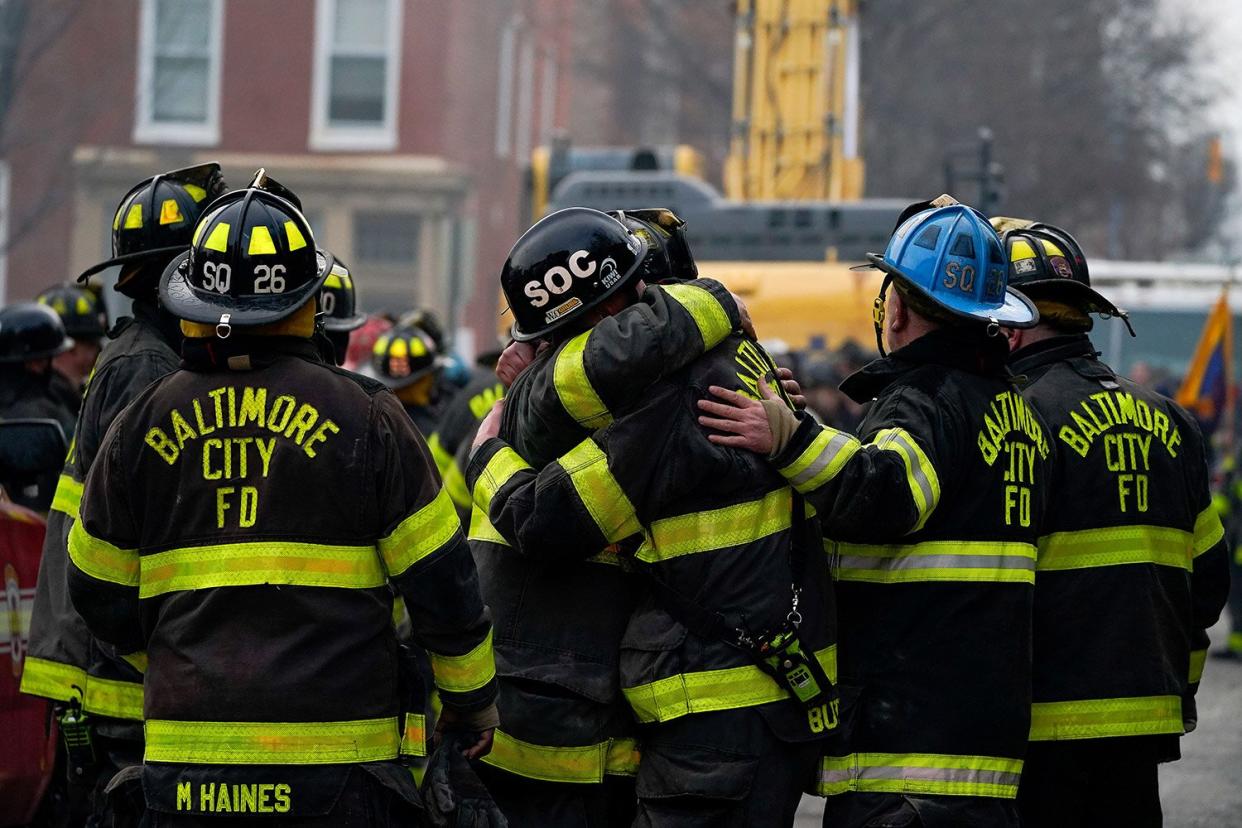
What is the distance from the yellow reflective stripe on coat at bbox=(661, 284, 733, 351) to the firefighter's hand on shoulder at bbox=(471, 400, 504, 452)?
601 mm

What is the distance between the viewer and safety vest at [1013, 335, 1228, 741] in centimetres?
491

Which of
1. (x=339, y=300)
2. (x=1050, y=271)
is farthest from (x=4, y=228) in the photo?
(x=1050, y=271)

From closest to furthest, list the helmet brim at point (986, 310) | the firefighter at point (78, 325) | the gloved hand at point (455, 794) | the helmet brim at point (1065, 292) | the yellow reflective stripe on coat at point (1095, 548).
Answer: the gloved hand at point (455, 794) < the helmet brim at point (986, 310) < the yellow reflective stripe on coat at point (1095, 548) < the helmet brim at point (1065, 292) < the firefighter at point (78, 325)

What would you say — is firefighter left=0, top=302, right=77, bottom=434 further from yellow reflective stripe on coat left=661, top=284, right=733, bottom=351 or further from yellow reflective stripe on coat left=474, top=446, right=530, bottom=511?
yellow reflective stripe on coat left=661, top=284, right=733, bottom=351

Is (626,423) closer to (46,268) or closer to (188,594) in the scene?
(188,594)

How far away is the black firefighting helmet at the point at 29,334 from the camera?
734cm

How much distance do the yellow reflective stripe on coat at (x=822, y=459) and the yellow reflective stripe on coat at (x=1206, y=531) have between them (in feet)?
5.00

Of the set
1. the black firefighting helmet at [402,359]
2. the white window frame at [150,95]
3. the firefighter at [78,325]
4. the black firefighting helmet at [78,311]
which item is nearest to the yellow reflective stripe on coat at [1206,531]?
the black firefighting helmet at [402,359]

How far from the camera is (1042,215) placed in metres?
39.6

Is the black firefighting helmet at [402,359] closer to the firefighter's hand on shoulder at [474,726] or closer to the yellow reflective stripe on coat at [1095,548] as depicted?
the yellow reflective stripe on coat at [1095,548]

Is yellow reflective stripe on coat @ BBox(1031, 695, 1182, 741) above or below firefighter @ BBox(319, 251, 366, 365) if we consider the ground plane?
below

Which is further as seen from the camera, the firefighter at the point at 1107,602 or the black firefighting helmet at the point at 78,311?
the black firefighting helmet at the point at 78,311

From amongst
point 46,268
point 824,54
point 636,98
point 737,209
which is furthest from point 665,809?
point 636,98

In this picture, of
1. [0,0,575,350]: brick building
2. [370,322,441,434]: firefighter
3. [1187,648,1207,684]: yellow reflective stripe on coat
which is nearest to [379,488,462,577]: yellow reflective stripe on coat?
[1187,648,1207,684]: yellow reflective stripe on coat
